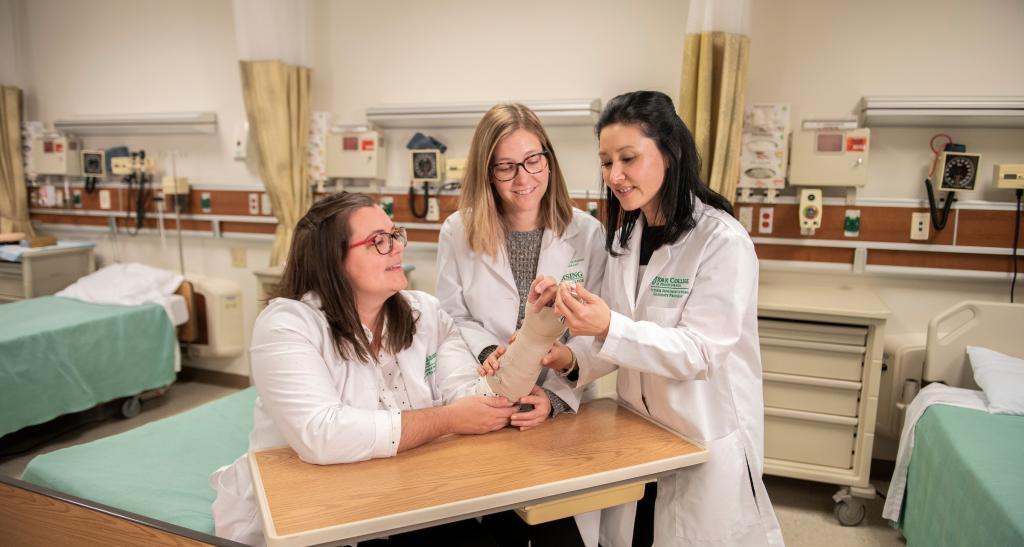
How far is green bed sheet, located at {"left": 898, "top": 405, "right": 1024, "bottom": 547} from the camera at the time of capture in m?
1.45

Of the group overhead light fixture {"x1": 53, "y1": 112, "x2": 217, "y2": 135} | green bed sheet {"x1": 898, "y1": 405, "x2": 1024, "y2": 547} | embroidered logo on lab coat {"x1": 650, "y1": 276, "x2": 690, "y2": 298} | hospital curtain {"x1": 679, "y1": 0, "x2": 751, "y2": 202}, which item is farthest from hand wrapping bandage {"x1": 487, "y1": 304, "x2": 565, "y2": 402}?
overhead light fixture {"x1": 53, "y1": 112, "x2": 217, "y2": 135}

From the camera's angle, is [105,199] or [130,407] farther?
[105,199]

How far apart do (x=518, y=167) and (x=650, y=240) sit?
0.40 metres

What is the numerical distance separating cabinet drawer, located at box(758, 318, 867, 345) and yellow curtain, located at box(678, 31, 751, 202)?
0.62 meters

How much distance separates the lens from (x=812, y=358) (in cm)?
245

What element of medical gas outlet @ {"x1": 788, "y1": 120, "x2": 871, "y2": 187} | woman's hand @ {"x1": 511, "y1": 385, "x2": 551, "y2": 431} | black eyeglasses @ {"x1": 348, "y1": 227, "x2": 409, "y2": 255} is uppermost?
medical gas outlet @ {"x1": 788, "y1": 120, "x2": 871, "y2": 187}

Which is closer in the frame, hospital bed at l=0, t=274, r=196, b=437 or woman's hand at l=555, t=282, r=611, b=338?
woman's hand at l=555, t=282, r=611, b=338

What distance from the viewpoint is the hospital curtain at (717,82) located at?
2.57 metres

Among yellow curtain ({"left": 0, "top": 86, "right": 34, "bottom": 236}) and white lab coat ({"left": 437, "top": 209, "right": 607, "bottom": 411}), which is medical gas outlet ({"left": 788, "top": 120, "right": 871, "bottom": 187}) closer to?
white lab coat ({"left": 437, "top": 209, "right": 607, "bottom": 411})

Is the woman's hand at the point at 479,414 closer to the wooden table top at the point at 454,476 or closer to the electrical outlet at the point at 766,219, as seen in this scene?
the wooden table top at the point at 454,476

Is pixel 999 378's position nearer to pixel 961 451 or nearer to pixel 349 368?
pixel 961 451

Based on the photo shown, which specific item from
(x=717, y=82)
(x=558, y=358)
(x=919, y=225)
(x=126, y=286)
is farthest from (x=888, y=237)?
(x=126, y=286)

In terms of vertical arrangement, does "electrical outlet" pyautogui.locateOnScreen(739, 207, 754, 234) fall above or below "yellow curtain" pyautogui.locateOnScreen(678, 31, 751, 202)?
below

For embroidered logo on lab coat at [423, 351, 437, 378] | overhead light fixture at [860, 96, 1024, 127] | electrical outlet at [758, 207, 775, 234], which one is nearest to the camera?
embroidered logo on lab coat at [423, 351, 437, 378]
